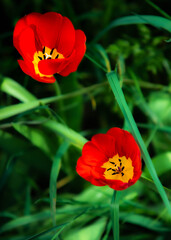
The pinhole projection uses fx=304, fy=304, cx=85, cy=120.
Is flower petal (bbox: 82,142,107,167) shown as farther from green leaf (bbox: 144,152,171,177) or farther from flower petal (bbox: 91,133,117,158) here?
green leaf (bbox: 144,152,171,177)

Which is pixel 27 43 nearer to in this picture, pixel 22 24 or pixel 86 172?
pixel 22 24

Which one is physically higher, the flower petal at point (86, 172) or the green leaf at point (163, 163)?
the green leaf at point (163, 163)

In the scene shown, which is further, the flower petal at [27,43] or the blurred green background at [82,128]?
the blurred green background at [82,128]

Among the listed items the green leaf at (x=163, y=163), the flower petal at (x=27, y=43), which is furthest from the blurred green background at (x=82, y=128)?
the flower petal at (x=27, y=43)

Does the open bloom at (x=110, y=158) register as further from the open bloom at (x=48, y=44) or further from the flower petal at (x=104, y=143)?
the open bloom at (x=48, y=44)

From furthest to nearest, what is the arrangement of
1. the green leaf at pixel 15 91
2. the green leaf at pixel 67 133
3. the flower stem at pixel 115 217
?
Result: the green leaf at pixel 15 91, the green leaf at pixel 67 133, the flower stem at pixel 115 217

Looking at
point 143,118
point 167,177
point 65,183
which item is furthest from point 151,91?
point 65,183
